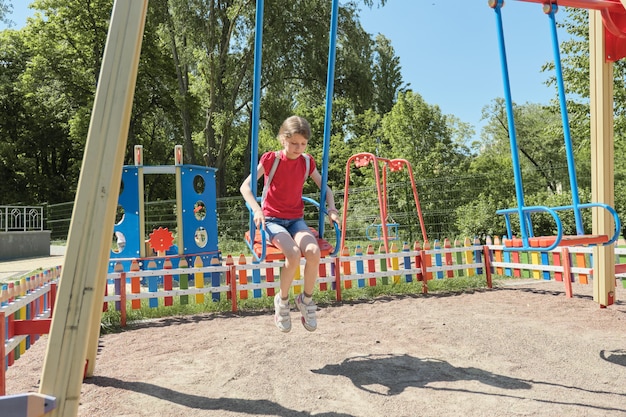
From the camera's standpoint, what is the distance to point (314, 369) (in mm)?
3855

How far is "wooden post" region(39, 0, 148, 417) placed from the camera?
1846mm

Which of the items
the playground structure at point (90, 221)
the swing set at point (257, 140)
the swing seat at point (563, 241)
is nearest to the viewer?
the playground structure at point (90, 221)

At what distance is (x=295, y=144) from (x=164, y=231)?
656cm

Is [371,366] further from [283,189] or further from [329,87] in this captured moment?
[329,87]

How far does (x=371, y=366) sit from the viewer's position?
3.92 m

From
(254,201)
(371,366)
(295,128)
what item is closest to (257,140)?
(295,128)

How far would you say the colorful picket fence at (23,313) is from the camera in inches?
→ 134

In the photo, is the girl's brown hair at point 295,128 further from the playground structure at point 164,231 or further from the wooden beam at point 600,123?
the playground structure at point 164,231

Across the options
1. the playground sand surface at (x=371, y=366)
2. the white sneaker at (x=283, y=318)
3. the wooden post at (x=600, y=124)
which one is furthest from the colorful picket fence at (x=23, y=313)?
the wooden post at (x=600, y=124)

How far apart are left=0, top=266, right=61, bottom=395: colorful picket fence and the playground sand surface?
23 cm

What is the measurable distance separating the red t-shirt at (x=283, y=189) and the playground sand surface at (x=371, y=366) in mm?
1185

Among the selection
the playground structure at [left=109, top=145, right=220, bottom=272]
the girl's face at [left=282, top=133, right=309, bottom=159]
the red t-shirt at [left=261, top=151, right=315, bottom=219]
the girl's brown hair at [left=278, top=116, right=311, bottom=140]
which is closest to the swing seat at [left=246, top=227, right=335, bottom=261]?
the red t-shirt at [left=261, top=151, right=315, bottom=219]

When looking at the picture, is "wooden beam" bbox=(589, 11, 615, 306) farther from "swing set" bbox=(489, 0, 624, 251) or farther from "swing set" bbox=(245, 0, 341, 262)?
"swing set" bbox=(245, 0, 341, 262)

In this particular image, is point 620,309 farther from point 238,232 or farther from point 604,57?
point 238,232
